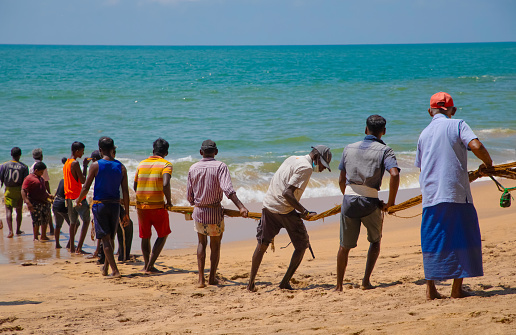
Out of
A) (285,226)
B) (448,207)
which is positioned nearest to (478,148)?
(448,207)

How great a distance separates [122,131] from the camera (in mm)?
21625

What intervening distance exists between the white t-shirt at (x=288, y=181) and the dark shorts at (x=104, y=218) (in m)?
1.91

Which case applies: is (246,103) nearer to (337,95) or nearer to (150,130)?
(337,95)

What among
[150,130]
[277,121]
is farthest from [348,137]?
[150,130]

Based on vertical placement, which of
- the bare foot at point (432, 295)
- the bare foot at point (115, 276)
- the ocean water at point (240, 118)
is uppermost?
the ocean water at point (240, 118)

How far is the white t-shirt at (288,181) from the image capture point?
4.82m

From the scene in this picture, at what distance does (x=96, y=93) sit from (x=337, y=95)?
589 inches

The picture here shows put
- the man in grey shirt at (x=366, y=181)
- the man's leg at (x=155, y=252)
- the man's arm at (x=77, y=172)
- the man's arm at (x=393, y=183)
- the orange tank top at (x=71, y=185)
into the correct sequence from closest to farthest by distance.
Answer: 1. the man's arm at (x=393, y=183)
2. the man in grey shirt at (x=366, y=181)
3. the man's leg at (x=155, y=252)
4. the man's arm at (x=77, y=172)
5. the orange tank top at (x=71, y=185)

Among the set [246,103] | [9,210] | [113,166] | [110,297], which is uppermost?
[246,103]

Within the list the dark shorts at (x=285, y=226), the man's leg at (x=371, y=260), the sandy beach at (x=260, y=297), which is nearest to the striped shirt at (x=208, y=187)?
the dark shorts at (x=285, y=226)

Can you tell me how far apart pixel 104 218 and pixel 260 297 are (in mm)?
2068

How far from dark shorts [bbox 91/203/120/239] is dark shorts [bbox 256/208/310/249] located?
182cm

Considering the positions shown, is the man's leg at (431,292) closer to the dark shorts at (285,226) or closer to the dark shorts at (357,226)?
the dark shorts at (357,226)

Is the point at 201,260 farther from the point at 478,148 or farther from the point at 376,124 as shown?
the point at 478,148
